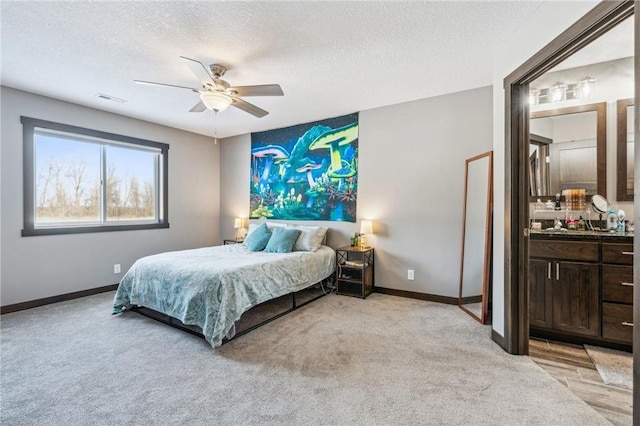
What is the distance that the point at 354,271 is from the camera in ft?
13.7

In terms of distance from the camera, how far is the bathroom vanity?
7.84ft

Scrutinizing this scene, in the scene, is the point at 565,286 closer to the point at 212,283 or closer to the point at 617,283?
the point at 617,283

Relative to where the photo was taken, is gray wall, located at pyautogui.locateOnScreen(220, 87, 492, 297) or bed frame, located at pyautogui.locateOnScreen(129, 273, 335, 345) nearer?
bed frame, located at pyautogui.locateOnScreen(129, 273, 335, 345)

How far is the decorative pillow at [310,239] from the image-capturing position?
13.3 feet

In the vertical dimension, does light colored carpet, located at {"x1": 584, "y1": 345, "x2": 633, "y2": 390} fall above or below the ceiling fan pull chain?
below

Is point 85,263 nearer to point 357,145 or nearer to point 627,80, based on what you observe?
point 357,145

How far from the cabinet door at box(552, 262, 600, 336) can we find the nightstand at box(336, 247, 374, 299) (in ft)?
6.63

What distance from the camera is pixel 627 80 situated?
9.02 ft

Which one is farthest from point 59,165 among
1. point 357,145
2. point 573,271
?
point 573,271

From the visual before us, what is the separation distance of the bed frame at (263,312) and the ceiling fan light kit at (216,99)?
2167 mm

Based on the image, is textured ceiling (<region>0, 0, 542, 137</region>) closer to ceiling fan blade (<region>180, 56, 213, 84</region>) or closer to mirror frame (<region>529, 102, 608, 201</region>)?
ceiling fan blade (<region>180, 56, 213, 84</region>)

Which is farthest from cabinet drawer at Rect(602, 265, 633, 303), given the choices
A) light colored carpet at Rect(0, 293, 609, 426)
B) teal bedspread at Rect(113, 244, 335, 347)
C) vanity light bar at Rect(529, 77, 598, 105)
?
teal bedspread at Rect(113, 244, 335, 347)

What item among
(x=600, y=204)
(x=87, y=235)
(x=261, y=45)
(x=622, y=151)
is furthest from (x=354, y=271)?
(x=87, y=235)

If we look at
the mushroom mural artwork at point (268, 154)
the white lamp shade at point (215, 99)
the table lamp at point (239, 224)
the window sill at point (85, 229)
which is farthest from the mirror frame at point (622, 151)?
the window sill at point (85, 229)
